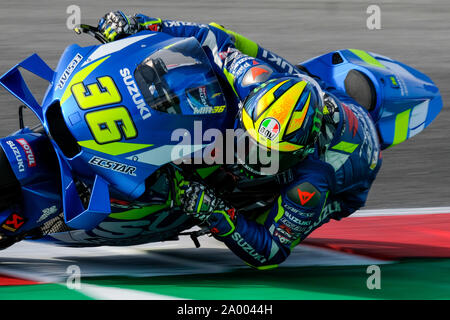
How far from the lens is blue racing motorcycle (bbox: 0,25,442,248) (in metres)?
3.54

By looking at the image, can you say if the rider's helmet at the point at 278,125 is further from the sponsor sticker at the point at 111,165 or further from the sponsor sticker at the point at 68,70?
the sponsor sticker at the point at 68,70

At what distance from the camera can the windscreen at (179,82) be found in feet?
11.9

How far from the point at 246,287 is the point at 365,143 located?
1.09 meters

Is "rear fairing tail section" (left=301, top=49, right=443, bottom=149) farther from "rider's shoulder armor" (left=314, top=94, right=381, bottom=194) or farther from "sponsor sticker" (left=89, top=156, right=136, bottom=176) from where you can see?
"sponsor sticker" (left=89, top=156, right=136, bottom=176)

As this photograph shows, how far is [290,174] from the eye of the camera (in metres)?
4.29

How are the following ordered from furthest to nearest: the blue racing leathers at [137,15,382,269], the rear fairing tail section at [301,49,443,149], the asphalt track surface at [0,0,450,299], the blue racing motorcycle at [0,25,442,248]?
the rear fairing tail section at [301,49,443,149] → the asphalt track surface at [0,0,450,299] → the blue racing leathers at [137,15,382,269] → the blue racing motorcycle at [0,25,442,248]

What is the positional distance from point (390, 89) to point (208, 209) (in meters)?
1.68

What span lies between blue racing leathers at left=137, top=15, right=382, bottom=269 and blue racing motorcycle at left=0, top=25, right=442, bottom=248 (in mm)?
321

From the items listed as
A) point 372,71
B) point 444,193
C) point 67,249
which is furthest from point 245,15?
point 67,249

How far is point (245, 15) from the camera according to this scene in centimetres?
1029

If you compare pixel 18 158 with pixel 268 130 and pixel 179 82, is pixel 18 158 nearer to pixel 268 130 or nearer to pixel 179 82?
pixel 179 82

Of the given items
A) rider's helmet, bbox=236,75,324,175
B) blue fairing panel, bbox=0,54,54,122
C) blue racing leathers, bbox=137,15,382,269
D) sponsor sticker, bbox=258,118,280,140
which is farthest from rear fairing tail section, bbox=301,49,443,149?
blue fairing panel, bbox=0,54,54,122

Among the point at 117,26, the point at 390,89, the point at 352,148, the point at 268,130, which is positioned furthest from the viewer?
the point at 390,89

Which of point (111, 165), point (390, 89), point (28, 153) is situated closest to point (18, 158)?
point (28, 153)
